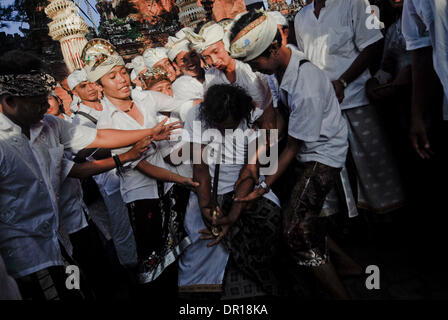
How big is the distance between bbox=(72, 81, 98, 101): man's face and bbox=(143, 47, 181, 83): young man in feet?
3.00

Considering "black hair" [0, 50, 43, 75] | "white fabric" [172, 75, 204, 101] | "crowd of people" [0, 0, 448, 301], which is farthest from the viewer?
"white fabric" [172, 75, 204, 101]

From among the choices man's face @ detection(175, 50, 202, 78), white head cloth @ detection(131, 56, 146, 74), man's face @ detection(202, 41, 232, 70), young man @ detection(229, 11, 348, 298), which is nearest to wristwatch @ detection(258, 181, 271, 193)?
young man @ detection(229, 11, 348, 298)

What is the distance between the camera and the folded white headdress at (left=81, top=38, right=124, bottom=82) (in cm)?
220

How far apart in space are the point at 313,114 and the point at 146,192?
147cm

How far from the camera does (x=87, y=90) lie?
363 cm

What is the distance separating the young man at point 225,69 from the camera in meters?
2.38

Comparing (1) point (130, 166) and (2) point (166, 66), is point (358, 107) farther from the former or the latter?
(2) point (166, 66)

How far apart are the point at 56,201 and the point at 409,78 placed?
2799mm

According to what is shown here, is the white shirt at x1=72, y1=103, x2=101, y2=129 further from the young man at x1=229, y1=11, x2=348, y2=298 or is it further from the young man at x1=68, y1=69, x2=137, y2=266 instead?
the young man at x1=229, y1=11, x2=348, y2=298

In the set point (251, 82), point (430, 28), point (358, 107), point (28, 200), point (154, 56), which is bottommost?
point (28, 200)

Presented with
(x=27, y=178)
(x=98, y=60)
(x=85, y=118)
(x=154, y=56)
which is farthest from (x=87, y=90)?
(x=27, y=178)

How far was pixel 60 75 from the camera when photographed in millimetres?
9023
